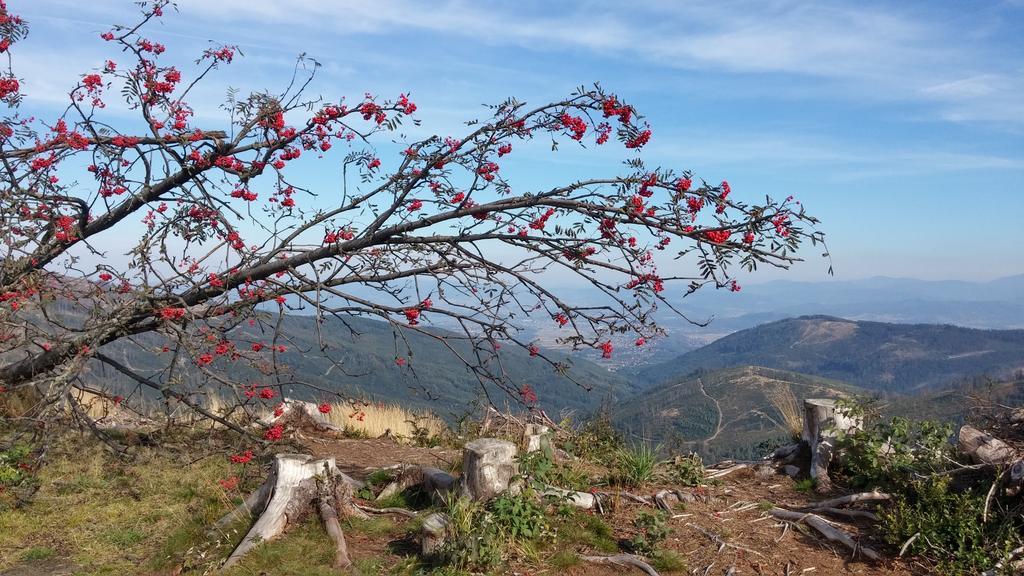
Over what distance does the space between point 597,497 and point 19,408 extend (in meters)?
9.02

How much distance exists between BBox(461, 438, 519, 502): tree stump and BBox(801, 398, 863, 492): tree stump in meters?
3.39

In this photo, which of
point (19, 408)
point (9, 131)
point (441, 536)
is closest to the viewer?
point (441, 536)

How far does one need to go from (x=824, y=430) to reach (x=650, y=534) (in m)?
2.95

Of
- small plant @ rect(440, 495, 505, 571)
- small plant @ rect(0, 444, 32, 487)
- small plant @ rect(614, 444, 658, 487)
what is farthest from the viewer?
small plant @ rect(0, 444, 32, 487)

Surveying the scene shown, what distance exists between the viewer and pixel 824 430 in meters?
6.98

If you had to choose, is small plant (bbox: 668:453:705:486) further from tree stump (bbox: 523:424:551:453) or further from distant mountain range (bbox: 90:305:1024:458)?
tree stump (bbox: 523:424:551:453)

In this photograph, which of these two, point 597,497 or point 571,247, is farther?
point 597,497

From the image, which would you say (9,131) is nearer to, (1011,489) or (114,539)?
(114,539)

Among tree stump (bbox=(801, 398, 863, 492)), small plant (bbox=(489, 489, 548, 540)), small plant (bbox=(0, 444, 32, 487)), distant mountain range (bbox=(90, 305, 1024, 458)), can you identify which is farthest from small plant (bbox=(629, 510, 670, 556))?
small plant (bbox=(0, 444, 32, 487))

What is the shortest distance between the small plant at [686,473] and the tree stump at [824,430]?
1.19m

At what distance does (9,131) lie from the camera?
6855 mm

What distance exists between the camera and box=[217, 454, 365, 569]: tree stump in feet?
18.2

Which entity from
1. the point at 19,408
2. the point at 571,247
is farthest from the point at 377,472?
the point at 19,408

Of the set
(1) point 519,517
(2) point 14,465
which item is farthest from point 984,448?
(2) point 14,465
